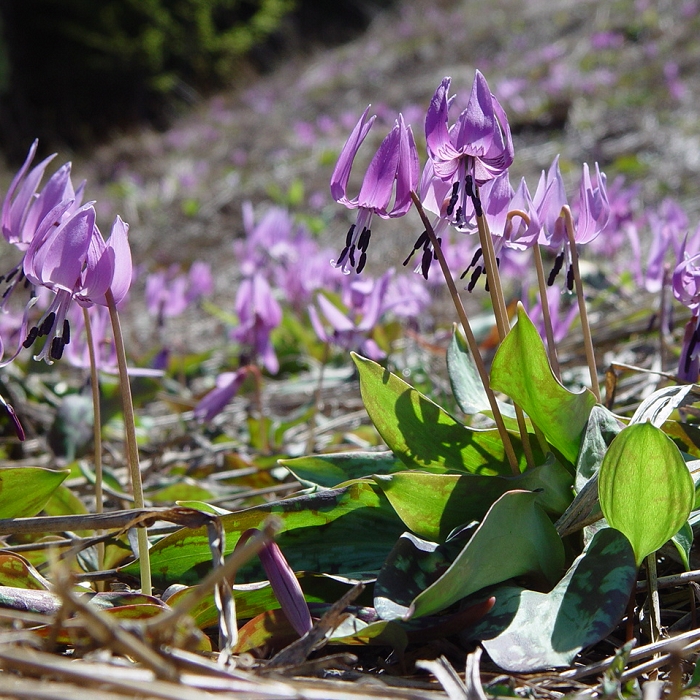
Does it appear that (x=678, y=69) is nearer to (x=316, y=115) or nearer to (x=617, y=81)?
(x=617, y=81)

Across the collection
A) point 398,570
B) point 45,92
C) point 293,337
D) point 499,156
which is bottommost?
point 293,337

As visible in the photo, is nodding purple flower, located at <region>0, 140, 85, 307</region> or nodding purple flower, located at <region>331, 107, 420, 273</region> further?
nodding purple flower, located at <region>0, 140, 85, 307</region>

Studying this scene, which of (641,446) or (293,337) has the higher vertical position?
(641,446)

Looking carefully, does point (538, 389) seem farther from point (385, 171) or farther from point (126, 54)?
point (126, 54)

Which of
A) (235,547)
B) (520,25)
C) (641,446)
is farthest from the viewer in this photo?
(520,25)

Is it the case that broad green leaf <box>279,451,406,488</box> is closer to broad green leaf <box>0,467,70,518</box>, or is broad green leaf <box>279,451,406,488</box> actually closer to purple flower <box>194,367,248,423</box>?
broad green leaf <box>0,467,70,518</box>

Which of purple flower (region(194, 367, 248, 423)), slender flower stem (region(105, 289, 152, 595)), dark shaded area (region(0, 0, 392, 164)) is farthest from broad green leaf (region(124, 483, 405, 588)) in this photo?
dark shaded area (region(0, 0, 392, 164))

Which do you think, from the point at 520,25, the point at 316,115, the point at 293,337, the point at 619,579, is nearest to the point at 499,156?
the point at 619,579
